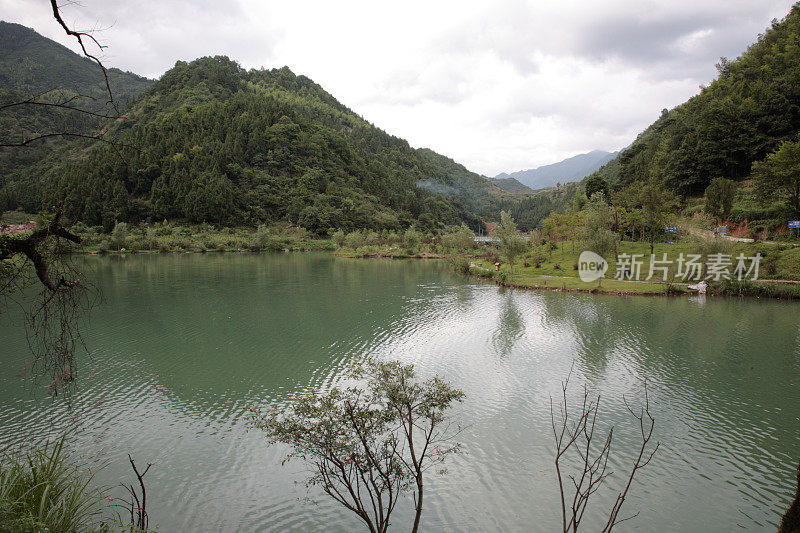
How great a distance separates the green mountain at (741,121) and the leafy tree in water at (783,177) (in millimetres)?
9483

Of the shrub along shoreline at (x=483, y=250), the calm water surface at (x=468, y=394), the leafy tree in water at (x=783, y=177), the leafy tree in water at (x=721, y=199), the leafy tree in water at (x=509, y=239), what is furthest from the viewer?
the leafy tree in water at (x=721, y=199)

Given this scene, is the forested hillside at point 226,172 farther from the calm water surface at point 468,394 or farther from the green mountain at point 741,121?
the green mountain at point 741,121

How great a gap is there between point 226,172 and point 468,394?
4465 inches

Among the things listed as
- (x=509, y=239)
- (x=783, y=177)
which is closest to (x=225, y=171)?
(x=509, y=239)

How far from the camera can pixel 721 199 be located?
42625 mm

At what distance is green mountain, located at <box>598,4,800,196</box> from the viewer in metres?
48.9

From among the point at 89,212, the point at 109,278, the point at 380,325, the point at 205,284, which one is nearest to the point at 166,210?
the point at 89,212

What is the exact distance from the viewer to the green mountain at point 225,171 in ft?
294

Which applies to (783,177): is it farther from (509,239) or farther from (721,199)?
(509,239)

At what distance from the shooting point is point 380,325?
23.5m

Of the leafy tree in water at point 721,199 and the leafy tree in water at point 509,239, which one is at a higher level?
the leafy tree in water at point 721,199

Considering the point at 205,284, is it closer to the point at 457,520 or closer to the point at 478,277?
the point at 478,277

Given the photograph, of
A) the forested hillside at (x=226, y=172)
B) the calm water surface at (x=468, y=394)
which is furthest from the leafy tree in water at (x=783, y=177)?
the forested hillside at (x=226, y=172)

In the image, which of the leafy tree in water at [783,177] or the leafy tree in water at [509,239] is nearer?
the leafy tree in water at [783,177]
